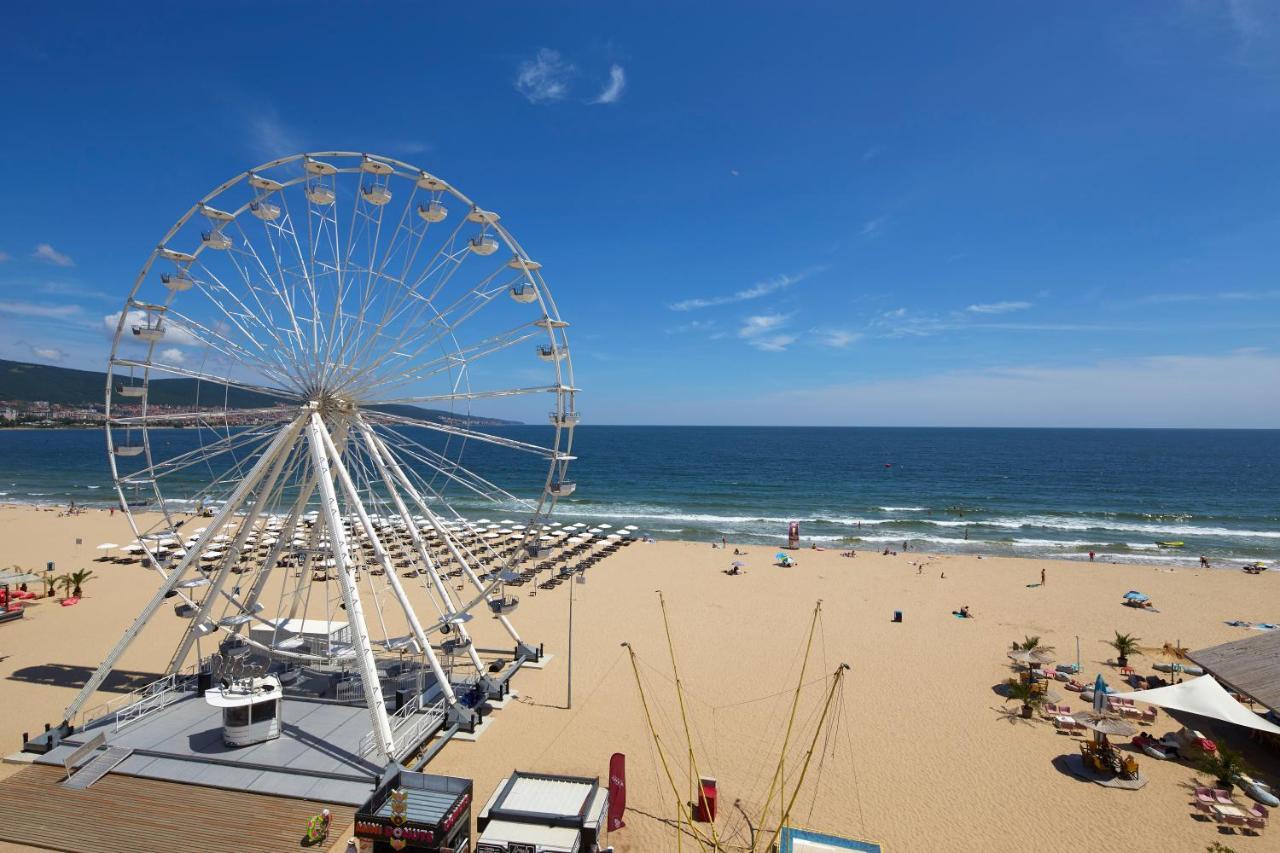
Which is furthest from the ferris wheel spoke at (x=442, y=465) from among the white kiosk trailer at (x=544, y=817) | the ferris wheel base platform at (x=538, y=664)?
the white kiosk trailer at (x=544, y=817)

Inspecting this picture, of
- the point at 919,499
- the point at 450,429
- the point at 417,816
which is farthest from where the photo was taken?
the point at 919,499

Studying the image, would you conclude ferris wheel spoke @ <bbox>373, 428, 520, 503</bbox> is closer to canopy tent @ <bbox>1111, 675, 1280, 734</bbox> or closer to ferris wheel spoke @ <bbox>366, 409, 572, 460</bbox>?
ferris wheel spoke @ <bbox>366, 409, 572, 460</bbox>

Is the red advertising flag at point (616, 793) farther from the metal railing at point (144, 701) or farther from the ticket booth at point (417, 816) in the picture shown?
the metal railing at point (144, 701)

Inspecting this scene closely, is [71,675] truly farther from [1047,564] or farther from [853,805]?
[1047,564]

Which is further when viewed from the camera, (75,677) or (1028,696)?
(75,677)

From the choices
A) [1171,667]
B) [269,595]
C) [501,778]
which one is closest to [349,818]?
[501,778]

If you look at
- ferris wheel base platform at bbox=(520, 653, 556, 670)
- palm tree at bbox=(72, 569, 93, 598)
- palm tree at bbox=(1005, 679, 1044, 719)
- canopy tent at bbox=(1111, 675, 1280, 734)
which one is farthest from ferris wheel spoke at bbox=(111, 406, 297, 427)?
canopy tent at bbox=(1111, 675, 1280, 734)

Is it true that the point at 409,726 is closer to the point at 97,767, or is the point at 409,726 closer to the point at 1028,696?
the point at 97,767

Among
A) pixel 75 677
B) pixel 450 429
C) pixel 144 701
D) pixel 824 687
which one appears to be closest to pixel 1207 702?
pixel 824 687
